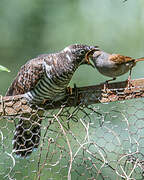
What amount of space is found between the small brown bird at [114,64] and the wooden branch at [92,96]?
55 centimetres

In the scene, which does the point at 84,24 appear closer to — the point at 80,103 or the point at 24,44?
the point at 24,44

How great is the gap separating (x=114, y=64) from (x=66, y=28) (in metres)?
3.12

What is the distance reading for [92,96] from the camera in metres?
1.93

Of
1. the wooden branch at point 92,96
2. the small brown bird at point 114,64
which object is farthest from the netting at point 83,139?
the small brown bird at point 114,64

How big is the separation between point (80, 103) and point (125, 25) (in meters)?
3.66

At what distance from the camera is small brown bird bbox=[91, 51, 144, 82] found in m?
2.51

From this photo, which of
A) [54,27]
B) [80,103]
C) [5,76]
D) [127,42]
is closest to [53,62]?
[80,103]

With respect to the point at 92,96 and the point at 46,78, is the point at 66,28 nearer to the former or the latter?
the point at 46,78

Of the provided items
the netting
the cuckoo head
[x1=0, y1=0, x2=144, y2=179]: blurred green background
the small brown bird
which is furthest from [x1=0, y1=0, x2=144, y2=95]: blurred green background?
the netting

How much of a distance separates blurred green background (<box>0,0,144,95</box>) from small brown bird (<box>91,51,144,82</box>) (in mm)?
2042

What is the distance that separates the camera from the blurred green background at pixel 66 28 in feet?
16.5

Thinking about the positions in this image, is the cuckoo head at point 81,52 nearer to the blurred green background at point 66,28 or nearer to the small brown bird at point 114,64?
the small brown bird at point 114,64

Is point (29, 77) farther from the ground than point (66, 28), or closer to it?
closer to it

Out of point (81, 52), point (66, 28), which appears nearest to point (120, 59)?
point (81, 52)
